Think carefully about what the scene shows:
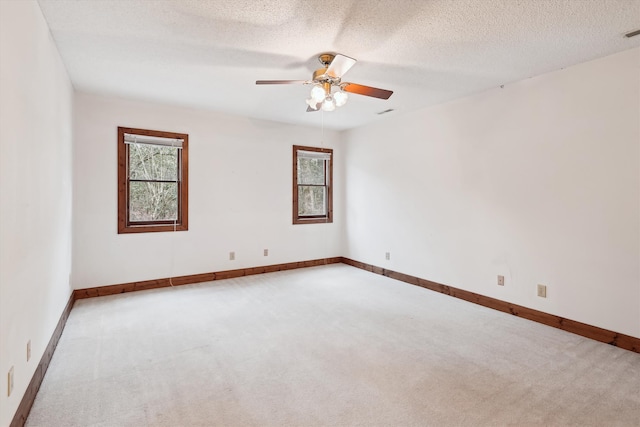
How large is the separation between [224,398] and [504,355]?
2.14m

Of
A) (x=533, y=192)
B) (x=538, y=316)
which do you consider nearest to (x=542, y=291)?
(x=538, y=316)

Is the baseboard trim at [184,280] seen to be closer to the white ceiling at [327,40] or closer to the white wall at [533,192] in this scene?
the white wall at [533,192]

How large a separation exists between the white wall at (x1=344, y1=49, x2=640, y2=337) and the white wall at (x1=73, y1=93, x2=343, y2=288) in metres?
1.69

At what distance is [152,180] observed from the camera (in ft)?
14.9

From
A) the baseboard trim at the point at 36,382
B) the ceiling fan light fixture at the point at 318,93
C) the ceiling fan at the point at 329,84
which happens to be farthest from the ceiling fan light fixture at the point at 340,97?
the baseboard trim at the point at 36,382

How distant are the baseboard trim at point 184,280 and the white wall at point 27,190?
121 centimetres

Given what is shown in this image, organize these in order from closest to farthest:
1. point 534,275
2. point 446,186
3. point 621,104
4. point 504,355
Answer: point 504,355
point 621,104
point 534,275
point 446,186

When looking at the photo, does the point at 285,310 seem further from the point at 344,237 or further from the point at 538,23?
the point at 538,23

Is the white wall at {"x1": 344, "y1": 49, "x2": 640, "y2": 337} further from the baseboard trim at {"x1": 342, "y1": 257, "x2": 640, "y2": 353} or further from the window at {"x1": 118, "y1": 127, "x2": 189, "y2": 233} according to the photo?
the window at {"x1": 118, "y1": 127, "x2": 189, "y2": 233}

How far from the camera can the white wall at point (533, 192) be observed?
2.84 metres

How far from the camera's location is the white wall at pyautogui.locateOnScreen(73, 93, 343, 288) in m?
4.11

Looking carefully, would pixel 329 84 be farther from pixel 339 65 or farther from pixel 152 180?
pixel 152 180

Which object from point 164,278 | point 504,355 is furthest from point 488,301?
point 164,278

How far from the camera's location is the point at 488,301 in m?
3.86
